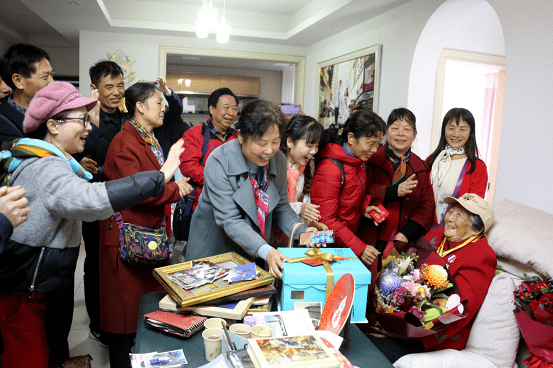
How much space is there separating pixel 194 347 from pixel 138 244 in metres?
0.89

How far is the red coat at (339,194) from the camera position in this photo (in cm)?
217

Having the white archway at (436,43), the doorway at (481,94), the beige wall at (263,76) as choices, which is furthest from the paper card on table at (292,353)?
the beige wall at (263,76)

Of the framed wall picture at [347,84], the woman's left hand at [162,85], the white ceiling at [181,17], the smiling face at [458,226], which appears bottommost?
the smiling face at [458,226]

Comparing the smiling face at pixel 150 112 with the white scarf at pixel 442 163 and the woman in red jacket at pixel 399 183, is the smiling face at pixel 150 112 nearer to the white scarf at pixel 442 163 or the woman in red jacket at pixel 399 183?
the woman in red jacket at pixel 399 183

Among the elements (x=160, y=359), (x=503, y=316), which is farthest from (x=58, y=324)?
(x=503, y=316)

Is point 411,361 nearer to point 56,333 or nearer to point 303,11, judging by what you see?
point 56,333

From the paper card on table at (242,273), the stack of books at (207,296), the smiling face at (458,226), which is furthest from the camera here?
the smiling face at (458,226)

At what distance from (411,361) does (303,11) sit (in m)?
5.39

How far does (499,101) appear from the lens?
4.77m

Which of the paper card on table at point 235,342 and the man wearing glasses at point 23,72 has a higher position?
the man wearing glasses at point 23,72

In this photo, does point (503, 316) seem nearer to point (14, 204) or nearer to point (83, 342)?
point (14, 204)

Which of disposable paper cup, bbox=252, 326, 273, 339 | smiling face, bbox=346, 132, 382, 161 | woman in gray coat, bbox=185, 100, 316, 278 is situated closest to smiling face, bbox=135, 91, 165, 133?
woman in gray coat, bbox=185, 100, 316, 278

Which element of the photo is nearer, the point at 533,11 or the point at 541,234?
the point at 541,234

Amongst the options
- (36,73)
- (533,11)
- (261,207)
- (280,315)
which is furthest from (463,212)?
(36,73)
